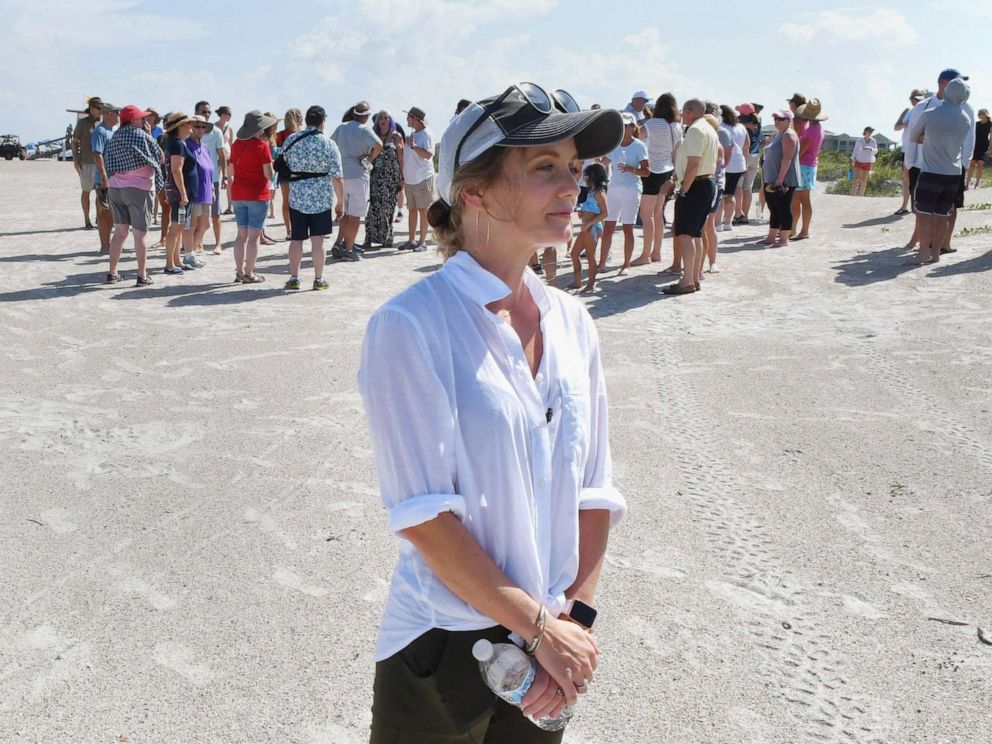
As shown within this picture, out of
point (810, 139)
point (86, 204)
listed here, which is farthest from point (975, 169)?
point (86, 204)

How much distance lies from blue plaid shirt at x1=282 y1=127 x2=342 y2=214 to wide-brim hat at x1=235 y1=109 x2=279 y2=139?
15.2 inches

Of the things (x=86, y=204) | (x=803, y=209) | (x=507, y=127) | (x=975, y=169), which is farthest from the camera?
(x=975, y=169)

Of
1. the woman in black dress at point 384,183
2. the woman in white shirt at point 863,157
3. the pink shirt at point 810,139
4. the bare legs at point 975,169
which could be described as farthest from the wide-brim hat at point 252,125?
the bare legs at point 975,169

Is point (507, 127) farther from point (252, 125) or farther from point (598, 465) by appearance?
point (252, 125)

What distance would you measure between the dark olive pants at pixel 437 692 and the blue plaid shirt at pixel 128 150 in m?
9.49

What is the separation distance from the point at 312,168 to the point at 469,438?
8.94 meters

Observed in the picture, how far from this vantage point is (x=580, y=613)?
182 centimetres

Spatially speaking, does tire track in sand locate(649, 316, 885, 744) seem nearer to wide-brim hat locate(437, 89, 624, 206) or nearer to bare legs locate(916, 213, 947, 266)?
wide-brim hat locate(437, 89, 624, 206)

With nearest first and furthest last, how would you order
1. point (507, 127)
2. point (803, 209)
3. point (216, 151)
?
point (507, 127) → point (803, 209) → point (216, 151)

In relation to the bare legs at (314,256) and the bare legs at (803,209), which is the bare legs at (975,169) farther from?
the bare legs at (314,256)

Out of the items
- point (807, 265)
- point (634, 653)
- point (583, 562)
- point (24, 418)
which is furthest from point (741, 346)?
point (583, 562)

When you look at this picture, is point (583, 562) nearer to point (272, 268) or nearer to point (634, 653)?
point (634, 653)

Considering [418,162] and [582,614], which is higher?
[418,162]

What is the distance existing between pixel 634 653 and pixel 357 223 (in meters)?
10.1
